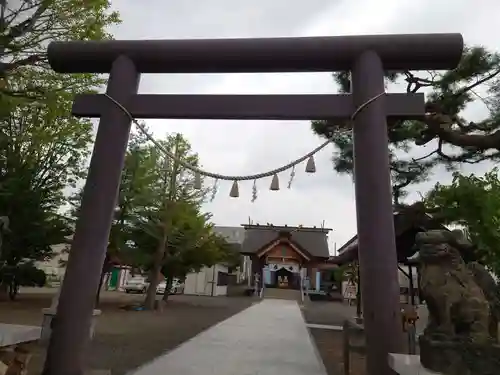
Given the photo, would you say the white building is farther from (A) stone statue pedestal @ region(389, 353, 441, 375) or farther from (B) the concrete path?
(A) stone statue pedestal @ region(389, 353, 441, 375)

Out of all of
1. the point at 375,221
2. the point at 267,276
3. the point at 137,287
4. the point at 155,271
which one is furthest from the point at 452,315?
the point at 267,276

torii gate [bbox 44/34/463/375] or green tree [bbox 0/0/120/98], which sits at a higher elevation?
green tree [bbox 0/0/120/98]

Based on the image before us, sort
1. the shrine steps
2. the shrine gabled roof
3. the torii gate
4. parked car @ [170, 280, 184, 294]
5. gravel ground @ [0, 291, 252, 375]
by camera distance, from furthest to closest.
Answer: the shrine gabled roof
parked car @ [170, 280, 184, 294]
the shrine steps
gravel ground @ [0, 291, 252, 375]
the torii gate

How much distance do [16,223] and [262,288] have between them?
18839mm

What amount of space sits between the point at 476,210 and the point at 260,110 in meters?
7.08

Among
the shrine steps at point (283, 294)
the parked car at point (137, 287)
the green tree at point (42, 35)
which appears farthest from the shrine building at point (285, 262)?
the green tree at point (42, 35)

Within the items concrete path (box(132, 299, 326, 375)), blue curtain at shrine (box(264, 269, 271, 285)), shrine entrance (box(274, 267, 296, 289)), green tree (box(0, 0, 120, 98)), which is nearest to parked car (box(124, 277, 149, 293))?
blue curtain at shrine (box(264, 269, 271, 285))

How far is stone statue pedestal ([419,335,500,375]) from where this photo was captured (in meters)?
2.32

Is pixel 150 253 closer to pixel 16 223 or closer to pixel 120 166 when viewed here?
pixel 16 223

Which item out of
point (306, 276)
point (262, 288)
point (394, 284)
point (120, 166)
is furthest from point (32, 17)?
point (306, 276)

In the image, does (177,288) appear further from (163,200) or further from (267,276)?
(163,200)

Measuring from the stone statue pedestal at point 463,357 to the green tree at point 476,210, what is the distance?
652cm

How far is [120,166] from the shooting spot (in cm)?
379

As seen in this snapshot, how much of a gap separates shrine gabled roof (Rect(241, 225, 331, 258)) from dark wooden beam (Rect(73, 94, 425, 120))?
27.1 meters
